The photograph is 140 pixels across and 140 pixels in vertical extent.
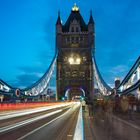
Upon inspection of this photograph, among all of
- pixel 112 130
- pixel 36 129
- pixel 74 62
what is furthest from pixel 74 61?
pixel 36 129

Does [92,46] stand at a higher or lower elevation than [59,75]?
higher

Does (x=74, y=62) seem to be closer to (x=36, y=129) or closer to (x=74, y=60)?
(x=74, y=60)

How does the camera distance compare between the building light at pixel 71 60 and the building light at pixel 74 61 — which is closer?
the building light at pixel 71 60

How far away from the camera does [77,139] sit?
1588 cm

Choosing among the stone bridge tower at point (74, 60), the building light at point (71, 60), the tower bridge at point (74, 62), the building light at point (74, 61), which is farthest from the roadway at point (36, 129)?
the building light at point (74, 61)

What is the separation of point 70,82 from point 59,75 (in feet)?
20.9

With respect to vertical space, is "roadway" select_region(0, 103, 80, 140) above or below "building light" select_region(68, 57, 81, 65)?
below

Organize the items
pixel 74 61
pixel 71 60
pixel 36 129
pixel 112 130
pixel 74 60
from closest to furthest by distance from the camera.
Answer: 1. pixel 36 129
2. pixel 112 130
3. pixel 71 60
4. pixel 74 60
5. pixel 74 61

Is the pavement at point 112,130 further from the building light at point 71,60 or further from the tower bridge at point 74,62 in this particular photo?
the building light at point 71,60

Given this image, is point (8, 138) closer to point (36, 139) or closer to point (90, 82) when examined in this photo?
point (36, 139)

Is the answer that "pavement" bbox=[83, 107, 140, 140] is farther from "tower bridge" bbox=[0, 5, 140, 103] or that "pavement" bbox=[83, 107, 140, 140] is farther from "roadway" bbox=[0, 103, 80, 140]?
"tower bridge" bbox=[0, 5, 140, 103]

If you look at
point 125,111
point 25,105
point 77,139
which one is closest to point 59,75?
point 25,105

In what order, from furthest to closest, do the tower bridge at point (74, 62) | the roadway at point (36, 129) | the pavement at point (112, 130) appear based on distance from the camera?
the tower bridge at point (74, 62)
the pavement at point (112, 130)
the roadway at point (36, 129)

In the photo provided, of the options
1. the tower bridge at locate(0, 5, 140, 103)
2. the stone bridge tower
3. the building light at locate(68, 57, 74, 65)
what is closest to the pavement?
the tower bridge at locate(0, 5, 140, 103)
